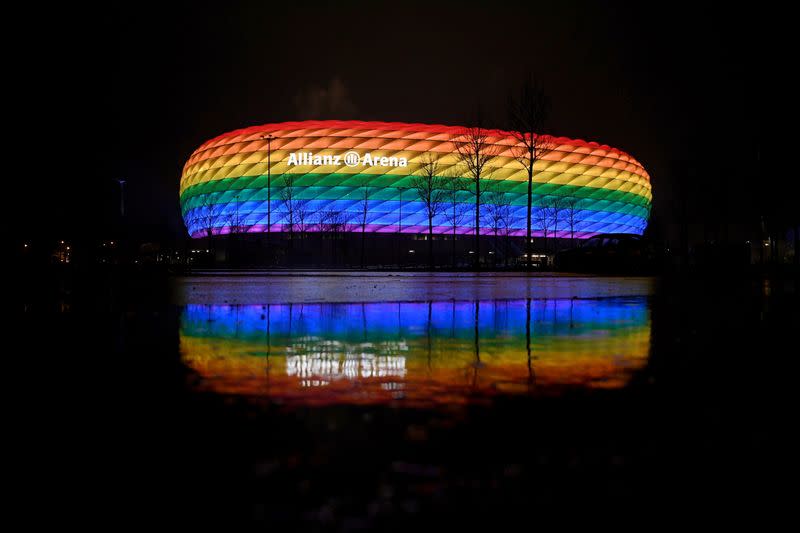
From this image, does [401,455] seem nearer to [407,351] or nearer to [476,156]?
[407,351]

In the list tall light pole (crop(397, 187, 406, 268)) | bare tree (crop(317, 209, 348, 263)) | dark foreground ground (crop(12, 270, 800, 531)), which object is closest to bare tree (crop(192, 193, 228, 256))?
bare tree (crop(317, 209, 348, 263))

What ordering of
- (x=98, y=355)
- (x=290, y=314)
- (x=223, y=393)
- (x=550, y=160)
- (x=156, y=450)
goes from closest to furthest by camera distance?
(x=156, y=450)
(x=223, y=393)
(x=98, y=355)
(x=290, y=314)
(x=550, y=160)

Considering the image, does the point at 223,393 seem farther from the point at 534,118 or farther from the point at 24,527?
the point at 534,118

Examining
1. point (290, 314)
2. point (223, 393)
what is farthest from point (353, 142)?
point (223, 393)

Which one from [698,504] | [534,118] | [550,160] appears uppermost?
[550,160]

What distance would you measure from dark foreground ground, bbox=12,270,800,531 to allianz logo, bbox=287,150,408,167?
225 ft

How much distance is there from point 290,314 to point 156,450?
18.2ft

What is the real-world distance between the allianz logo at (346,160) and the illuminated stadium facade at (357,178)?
10cm

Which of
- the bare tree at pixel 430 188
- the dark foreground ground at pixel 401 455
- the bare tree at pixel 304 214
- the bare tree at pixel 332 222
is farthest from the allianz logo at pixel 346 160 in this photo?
the dark foreground ground at pixel 401 455

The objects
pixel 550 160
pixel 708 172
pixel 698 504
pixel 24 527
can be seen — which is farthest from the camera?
pixel 550 160

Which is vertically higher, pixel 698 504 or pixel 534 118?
pixel 534 118

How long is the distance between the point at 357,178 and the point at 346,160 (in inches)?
82.8

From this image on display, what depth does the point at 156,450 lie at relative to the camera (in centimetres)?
214

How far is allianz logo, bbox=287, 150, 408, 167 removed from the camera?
234ft
